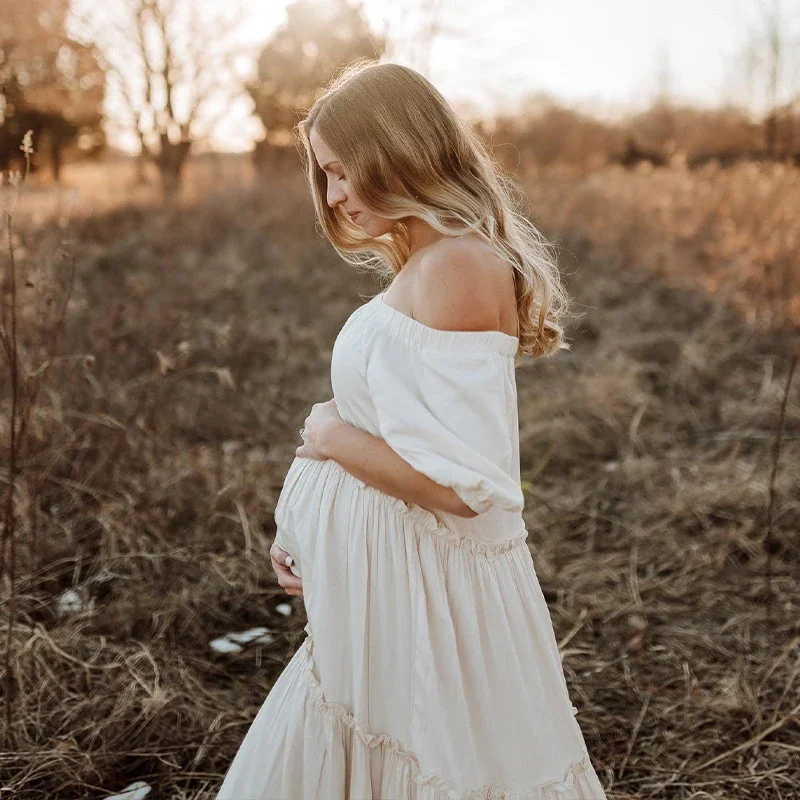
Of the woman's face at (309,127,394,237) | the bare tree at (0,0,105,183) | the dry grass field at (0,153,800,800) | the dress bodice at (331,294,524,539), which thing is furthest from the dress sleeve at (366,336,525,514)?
the bare tree at (0,0,105,183)

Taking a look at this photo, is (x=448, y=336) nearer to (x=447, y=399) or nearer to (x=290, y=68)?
(x=447, y=399)

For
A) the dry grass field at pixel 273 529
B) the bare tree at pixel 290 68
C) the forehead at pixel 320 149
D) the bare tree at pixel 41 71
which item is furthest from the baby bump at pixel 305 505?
the bare tree at pixel 290 68

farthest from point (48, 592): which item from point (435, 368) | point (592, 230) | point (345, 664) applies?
point (592, 230)

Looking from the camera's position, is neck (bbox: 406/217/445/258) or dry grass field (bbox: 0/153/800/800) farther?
dry grass field (bbox: 0/153/800/800)

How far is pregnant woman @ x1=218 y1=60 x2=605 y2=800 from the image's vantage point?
4.61ft

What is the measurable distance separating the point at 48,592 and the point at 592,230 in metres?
7.54

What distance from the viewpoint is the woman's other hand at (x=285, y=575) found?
1712mm

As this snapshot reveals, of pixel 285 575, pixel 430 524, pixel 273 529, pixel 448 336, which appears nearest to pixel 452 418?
pixel 448 336

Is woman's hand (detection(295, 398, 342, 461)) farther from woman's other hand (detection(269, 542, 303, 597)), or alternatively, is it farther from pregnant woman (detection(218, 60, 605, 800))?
woman's other hand (detection(269, 542, 303, 597))

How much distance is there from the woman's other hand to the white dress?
8 cm

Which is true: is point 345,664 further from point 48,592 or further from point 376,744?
point 48,592

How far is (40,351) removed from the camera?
367 cm

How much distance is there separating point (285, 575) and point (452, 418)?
0.61 metres

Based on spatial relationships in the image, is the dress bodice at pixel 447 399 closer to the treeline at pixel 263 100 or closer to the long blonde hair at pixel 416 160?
the long blonde hair at pixel 416 160
